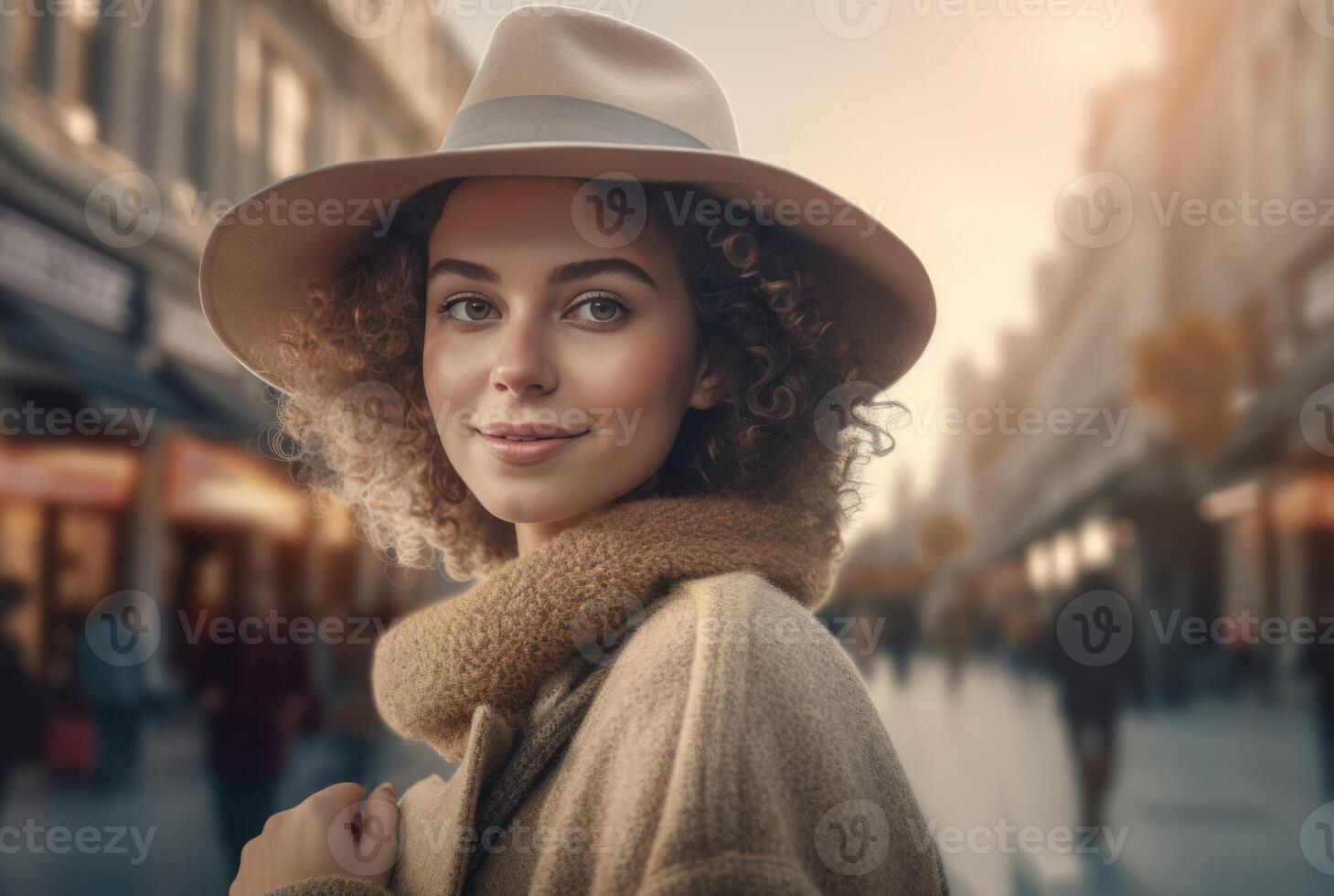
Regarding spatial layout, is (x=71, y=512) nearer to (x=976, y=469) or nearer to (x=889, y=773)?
(x=889, y=773)

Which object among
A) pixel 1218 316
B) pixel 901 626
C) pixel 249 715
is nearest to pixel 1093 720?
pixel 249 715

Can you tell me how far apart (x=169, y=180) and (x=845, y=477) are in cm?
1151

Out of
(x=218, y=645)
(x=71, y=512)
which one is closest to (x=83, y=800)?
(x=218, y=645)

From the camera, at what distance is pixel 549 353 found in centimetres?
146

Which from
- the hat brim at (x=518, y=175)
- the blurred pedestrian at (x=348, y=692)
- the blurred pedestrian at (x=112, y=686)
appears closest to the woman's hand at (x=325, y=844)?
the hat brim at (x=518, y=175)

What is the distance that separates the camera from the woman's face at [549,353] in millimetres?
1455

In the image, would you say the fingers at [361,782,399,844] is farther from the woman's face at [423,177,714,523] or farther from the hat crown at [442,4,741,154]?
the hat crown at [442,4,741,154]

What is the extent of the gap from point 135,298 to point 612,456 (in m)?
10.5

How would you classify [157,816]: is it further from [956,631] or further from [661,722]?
[956,631]

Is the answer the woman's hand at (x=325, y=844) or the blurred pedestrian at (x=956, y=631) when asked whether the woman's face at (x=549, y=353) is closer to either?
the woman's hand at (x=325, y=844)

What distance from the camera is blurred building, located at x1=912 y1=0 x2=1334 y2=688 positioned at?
1495 cm

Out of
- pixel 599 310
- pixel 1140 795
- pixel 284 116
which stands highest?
pixel 284 116

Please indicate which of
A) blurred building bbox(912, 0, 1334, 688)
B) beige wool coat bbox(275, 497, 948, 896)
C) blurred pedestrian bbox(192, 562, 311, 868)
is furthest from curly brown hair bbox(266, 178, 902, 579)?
blurred building bbox(912, 0, 1334, 688)

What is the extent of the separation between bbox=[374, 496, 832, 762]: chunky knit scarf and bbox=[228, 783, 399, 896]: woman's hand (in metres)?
0.14
